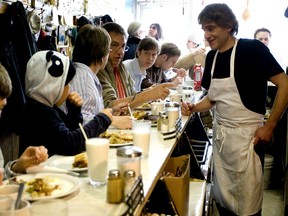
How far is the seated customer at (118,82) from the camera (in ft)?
8.45

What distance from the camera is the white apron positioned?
2.36 metres

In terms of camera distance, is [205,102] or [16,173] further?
[205,102]

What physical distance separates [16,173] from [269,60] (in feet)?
5.62

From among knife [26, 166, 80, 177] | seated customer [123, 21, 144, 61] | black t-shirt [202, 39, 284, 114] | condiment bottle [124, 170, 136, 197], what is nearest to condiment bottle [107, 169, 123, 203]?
condiment bottle [124, 170, 136, 197]

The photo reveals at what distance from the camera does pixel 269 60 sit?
Result: 2.27 m

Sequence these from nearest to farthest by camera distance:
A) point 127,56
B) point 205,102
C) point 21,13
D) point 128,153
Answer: point 128,153
point 21,13
point 205,102
point 127,56

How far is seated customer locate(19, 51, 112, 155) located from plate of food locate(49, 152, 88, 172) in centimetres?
9

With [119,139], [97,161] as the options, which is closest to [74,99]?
[119,139]

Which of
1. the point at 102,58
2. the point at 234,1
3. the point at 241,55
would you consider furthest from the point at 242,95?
the point at 234,1

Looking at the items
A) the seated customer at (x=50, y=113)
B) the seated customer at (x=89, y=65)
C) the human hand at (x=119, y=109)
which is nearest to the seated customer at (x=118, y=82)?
the human hand at (x=119, y=109)

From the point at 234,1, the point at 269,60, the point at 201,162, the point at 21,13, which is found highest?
the point at 234,1

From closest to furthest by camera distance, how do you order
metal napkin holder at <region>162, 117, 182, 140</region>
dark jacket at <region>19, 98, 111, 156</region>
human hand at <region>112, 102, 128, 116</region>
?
dark jacket at <region>19, 98, 111, 156</region>, metal napkin holder at <region>162, 117, 182, 140</region>, human hand at <region>112, 102, 128, 116</region>

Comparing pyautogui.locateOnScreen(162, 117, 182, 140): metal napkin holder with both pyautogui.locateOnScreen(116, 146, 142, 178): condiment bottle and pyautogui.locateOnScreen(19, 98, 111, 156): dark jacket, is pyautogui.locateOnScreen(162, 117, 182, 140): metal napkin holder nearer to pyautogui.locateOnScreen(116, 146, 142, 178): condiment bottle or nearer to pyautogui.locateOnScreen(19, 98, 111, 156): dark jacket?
pyautogui.locateOnScreen(19, 98, 111, 156): dark jacket

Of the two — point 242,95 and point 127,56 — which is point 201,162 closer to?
point 242,95
